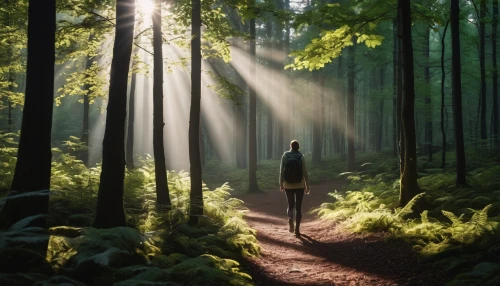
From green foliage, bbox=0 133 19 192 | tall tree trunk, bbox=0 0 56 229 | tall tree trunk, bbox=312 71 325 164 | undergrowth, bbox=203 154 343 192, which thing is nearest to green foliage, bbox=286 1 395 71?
tall tree trunk, bbox=0 0 56 229

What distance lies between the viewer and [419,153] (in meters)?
24.6

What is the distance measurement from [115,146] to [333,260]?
4982 mm

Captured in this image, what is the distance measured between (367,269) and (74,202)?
6.46 m

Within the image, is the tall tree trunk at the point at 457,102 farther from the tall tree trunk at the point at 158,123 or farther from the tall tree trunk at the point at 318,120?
the tall tree trunk at the point at 318,120

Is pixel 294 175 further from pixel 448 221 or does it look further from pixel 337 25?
pixel 337 25

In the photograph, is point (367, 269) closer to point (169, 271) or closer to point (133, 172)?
point (169, 271)

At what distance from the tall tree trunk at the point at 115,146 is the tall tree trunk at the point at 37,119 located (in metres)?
1.09

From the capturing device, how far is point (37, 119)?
544 cm

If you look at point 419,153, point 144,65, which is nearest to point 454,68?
point 144,65

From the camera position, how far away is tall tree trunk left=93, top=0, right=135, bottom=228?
6.47 metres

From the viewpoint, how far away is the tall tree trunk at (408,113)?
9.20m

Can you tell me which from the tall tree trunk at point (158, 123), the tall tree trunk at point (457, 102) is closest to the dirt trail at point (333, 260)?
the tall tree trunk at point (158, 123)

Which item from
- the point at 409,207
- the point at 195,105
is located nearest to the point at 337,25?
the point at 195,105

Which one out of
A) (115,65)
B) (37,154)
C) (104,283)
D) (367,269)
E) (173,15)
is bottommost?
(367,269)
